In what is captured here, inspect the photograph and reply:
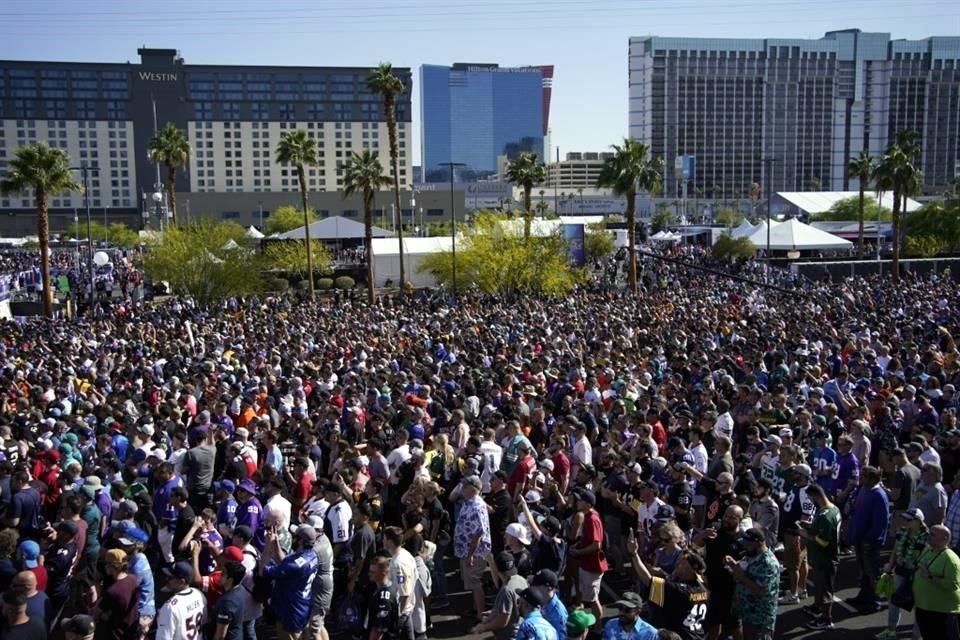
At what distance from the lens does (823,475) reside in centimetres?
934

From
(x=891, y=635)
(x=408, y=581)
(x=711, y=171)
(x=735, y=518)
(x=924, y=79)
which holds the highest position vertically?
(x=924, y=79)

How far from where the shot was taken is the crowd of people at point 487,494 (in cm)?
677

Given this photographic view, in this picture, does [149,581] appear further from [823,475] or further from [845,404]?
[845,404]

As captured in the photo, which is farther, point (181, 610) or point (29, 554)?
point (29, 554)

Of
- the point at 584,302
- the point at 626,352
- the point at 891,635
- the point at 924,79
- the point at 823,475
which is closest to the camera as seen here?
the point at 891,635

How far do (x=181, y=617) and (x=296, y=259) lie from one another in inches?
1736

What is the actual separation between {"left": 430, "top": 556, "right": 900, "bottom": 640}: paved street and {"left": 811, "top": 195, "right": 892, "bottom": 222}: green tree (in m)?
70.9

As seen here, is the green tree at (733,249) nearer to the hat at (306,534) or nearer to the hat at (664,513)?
the hat at (664,513)

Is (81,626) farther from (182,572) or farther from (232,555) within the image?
(232,555)

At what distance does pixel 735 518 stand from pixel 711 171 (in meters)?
180

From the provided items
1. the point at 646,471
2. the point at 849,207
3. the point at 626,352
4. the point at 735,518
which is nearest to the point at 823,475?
the point at 646,471

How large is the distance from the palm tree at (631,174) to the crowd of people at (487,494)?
2188cm

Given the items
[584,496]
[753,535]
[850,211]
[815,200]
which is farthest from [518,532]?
[815,200]

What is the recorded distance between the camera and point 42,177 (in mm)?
33969
